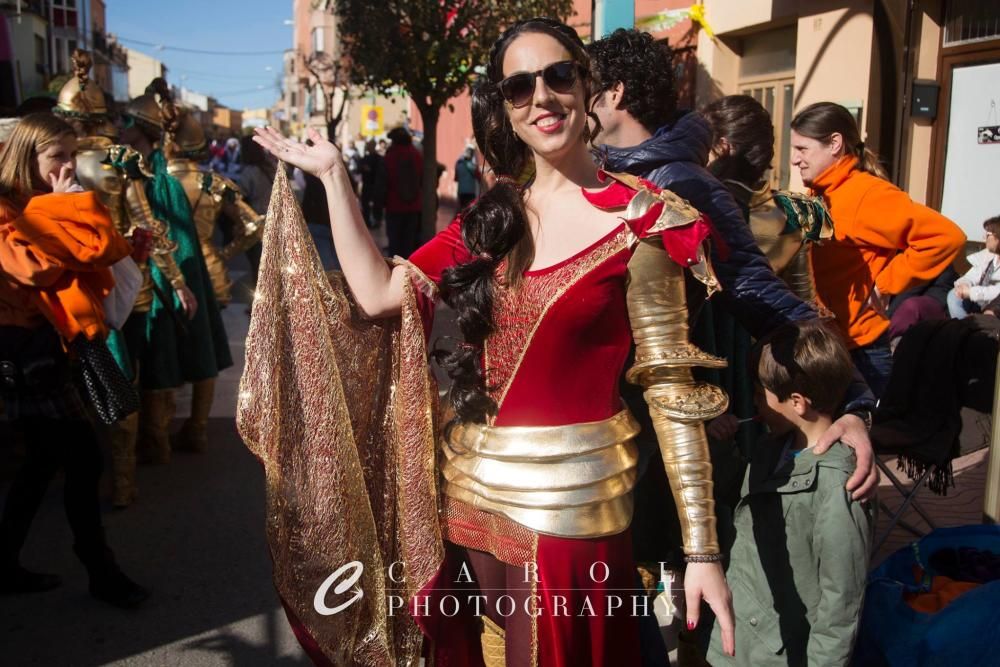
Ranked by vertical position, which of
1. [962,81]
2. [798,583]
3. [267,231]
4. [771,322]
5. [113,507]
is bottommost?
[113,507]

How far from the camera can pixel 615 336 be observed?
74.0 inches

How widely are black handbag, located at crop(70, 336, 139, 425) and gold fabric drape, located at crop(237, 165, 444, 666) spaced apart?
1.86 m

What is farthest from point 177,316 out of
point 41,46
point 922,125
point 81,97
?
point 41,46

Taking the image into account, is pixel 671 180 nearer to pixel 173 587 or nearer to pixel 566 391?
pixel 566 391

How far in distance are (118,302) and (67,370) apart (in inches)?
17.6

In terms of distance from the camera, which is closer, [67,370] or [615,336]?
[615,336]

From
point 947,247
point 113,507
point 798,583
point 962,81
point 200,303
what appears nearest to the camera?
point 798,583

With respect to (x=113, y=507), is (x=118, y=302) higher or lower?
higher

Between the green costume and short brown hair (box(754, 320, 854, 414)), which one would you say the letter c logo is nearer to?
short brown hair (box(754, 320, 854, 414))

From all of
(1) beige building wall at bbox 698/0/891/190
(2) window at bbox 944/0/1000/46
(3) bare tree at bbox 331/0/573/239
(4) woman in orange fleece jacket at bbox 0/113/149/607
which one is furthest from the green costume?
(3) bare tree at bbox 331/0/573/239

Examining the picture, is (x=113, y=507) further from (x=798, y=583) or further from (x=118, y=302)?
(x=798, y=583)

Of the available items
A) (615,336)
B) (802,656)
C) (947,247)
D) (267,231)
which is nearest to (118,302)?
(267,231)

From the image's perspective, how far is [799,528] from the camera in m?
2.25

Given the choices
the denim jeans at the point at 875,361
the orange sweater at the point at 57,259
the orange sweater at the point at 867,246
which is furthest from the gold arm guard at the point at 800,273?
the orange sweater at the point at 57,259
